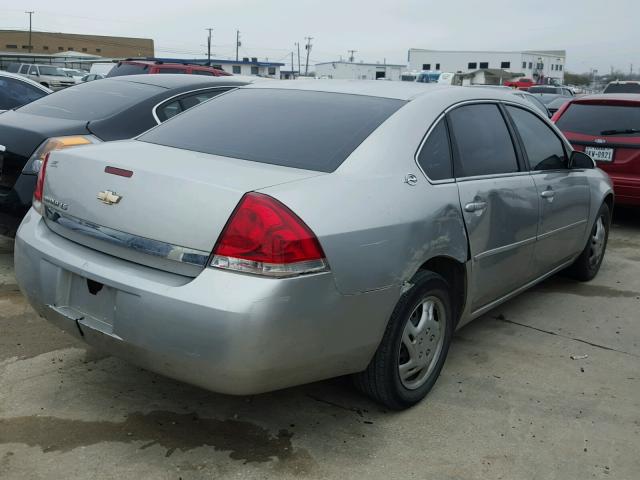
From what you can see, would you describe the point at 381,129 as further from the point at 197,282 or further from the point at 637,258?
the point at 637,258

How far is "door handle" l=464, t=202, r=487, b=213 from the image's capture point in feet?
10.9

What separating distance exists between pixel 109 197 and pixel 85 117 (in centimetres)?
280

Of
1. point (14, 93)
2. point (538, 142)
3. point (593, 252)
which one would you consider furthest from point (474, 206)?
point (14, 93)

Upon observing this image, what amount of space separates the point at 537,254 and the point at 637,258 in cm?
277

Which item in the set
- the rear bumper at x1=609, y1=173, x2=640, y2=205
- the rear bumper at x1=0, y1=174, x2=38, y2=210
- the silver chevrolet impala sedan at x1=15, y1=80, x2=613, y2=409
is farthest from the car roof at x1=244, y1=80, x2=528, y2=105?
the rear bumper at x1=609, y1=173, x2=640, y2=205

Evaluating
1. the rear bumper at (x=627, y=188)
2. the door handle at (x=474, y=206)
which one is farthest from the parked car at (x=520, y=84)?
the door handle at (x=474, y=206)

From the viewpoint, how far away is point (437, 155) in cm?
327

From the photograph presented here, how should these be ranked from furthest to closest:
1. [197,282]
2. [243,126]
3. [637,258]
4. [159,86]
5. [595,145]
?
[595,145] → [637,258] → [159,86] → [243,126] → [197,282]

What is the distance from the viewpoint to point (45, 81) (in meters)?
30.4

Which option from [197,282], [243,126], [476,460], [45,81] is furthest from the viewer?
[45,81]

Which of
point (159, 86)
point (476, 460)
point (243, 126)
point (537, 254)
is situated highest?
point (159, 86)

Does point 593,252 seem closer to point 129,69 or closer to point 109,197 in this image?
point 109,197

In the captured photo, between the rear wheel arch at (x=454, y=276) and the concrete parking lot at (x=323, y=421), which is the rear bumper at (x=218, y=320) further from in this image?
the rear wheel arch at (x=454, y=276)

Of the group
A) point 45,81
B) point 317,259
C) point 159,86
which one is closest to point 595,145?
point 159,86
